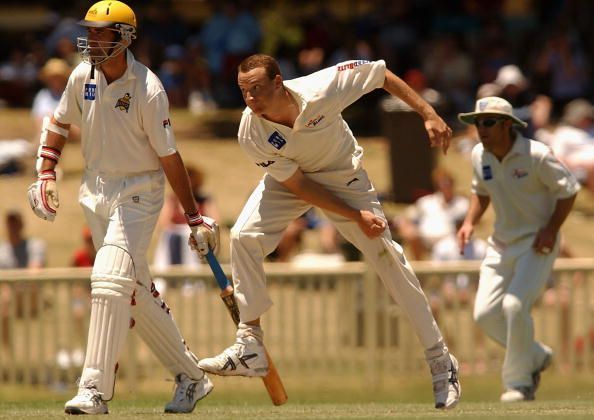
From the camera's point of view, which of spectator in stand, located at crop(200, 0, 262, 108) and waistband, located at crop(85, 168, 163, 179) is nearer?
waistband, located at crop(85, 168, 163, 179)

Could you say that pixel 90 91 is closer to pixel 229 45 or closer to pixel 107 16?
pixel 107 16

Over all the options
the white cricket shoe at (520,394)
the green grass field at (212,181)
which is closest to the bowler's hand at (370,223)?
the white cricket shoe at (520,394)

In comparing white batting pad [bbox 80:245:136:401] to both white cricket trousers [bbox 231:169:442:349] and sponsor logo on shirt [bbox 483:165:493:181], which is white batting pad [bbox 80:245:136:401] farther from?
sponsor logo on shirt [bbox 483:165:493:181]

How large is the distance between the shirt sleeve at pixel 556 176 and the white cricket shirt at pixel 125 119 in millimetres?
3099

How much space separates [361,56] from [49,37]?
4.89 meters

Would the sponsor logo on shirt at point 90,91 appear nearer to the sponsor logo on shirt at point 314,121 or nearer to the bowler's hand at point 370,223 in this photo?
the sponsor logo on shirt at point 314,121

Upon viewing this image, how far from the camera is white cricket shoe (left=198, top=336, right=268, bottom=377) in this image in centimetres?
915

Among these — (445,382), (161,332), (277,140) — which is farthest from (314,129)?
(445,382)

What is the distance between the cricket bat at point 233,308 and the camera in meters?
9.45

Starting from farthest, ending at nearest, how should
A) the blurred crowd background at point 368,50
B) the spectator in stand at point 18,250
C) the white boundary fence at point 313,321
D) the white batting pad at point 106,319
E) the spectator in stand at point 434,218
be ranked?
the blurred crowd background at point 368,50 → the spectator in stand at point 434,218 → the spectator in stand at point 18,250 → the white boundary fence at point 313,321 → the white batting pad at point 106,319

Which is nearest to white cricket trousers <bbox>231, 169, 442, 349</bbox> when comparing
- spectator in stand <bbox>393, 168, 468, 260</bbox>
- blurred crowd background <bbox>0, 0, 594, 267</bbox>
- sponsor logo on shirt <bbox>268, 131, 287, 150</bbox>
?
sponsor logo on shirt <bbox>268, 131, 287, 150</bbox>

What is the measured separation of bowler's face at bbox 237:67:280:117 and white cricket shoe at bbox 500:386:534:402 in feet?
10.6

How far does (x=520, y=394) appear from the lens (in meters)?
11.0

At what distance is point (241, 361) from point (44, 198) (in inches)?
58.2
